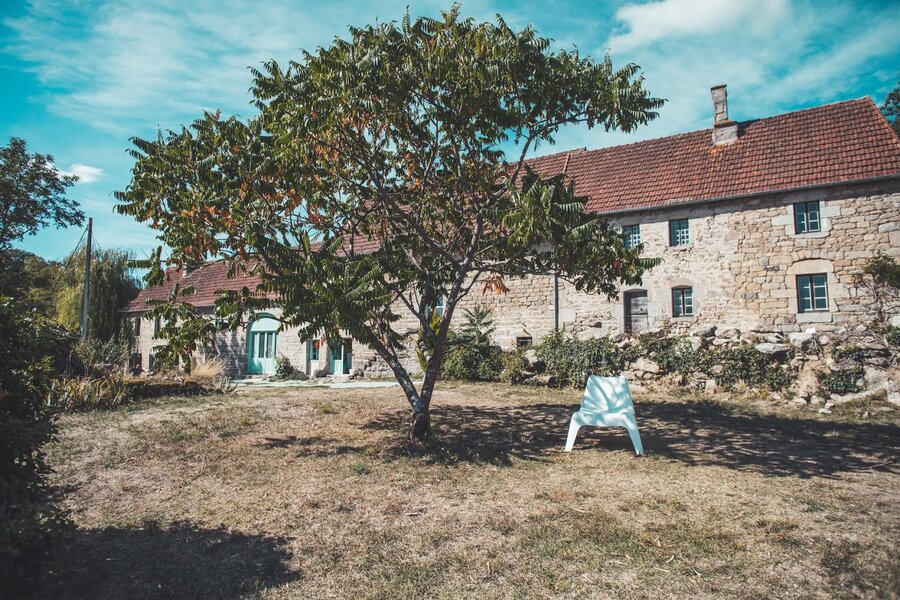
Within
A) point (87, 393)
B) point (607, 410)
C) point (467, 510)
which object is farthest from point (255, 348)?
point (467, 510)

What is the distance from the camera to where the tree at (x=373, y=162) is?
5637mm

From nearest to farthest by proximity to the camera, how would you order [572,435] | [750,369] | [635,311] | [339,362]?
1. [572,435]
2. [750,369]
3. [635,311]
4. [339,362]

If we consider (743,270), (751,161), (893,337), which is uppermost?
(751,161)

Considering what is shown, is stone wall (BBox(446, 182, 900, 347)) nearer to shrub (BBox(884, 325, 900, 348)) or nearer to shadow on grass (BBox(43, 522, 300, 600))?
shrub (BBox(884, 325, 900, 348))

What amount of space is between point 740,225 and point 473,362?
8.62 m

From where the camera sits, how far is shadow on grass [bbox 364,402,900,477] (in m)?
6.51

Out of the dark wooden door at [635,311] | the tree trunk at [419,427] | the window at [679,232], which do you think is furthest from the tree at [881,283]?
the tree trunk at [419,427]

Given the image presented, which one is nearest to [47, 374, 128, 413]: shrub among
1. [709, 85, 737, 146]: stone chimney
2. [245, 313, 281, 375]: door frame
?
[245, 313, 281, 375]: door frame

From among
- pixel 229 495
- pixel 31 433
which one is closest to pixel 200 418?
pixel 229 495

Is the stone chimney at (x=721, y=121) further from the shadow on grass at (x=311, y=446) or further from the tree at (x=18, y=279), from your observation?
the tree at (x=18, y=279)

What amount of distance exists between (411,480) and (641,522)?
95.7 inches

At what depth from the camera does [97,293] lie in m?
24.2

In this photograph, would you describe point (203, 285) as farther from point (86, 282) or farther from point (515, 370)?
point (515, 370)

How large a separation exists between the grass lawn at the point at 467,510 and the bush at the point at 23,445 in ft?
1.10
